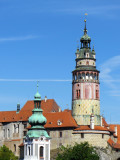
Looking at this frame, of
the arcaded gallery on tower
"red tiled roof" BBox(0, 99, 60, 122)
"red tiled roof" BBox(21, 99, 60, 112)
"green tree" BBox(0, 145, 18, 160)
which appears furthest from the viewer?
"red tiled roof" BBox(21, 99, 60, 112)

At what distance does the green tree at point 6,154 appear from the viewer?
10062 centimetres

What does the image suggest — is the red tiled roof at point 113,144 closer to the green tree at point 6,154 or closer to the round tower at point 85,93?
the round tower at point 85,93

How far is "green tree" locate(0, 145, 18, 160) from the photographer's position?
330ft

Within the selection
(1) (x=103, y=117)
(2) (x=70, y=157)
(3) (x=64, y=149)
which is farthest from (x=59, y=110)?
(2) (x=70, y=157)

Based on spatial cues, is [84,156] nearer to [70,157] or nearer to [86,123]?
[70,157]

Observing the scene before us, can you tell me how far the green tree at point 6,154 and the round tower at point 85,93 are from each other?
41.1 feet

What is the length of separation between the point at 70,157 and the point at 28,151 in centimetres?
966

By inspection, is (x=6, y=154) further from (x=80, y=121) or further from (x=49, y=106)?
(x=49, y=106)

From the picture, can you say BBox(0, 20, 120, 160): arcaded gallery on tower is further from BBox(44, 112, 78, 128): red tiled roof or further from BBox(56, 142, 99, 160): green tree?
BBox(56, 142, 99, 160): green tree

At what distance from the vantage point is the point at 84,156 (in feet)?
296

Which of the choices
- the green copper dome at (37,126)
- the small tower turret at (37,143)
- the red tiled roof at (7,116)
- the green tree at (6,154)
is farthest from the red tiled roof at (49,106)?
the small tower turret at (37,143)

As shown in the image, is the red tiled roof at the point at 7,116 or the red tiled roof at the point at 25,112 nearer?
the red tiled roof at the point at 25,112

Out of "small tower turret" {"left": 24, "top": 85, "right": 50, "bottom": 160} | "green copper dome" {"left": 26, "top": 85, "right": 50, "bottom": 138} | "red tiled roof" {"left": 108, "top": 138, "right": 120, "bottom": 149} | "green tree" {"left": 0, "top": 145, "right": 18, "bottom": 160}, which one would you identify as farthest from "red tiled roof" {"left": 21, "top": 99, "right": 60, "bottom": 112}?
"small tower turret" {"left": 24, "top": 85, "right": 50, "bottom": 160}

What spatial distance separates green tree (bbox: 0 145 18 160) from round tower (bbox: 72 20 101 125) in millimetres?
12523
